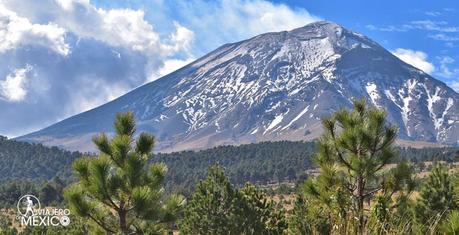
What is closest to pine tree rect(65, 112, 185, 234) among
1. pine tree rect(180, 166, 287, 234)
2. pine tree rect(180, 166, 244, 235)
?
pine tree rect(180, 166, 287, 234)

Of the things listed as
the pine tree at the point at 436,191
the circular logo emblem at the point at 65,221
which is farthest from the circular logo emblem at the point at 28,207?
the pine tree at the point at 436,191

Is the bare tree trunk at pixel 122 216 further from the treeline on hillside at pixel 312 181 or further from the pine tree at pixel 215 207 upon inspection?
the pine tree at pixel 215 207

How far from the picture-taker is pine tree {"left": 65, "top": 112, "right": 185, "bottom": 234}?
14094mm

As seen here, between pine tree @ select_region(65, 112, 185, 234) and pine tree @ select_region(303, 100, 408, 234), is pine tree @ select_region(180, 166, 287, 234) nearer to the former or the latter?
pine tree @ select_region(303, 100, 408, 234)

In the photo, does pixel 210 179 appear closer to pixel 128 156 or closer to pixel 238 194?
pixel 238 194

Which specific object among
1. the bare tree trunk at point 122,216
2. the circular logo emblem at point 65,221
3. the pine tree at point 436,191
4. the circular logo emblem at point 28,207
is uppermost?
the circular logo emblem at point 28,207

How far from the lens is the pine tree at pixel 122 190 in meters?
14.1

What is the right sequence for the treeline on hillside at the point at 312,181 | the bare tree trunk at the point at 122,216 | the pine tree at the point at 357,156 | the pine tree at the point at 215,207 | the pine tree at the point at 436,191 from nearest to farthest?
the treeline on hillside at the point at 312,181
the bare tree trunk at the point at 122,216
the pine tree at the point at 357,156
the pine tree at the point at 436,191
the pine tree at the point at 215,207

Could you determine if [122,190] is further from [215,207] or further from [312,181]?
[215,207]

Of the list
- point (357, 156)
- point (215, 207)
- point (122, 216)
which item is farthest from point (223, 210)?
point (122, 216)

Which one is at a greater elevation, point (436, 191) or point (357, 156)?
point (357, 156)

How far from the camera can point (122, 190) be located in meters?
14.4

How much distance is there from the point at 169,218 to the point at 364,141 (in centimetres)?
603

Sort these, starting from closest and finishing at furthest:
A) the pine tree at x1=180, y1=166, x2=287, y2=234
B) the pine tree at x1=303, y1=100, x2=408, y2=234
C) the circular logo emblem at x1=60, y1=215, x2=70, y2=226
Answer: the pine tree at x1=303, y1=100, x2=408, y2=234 → the pine tree at x1=180, y1=166, x2=287, y2=234 → the circular logo emblem at x1=60, y1=215, x2=70, y2=226
